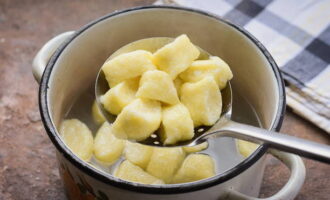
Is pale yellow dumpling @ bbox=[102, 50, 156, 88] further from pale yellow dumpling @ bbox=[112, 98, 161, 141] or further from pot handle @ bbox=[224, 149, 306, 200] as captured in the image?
pot handle @ bbox=[224, 149, 306, 200]

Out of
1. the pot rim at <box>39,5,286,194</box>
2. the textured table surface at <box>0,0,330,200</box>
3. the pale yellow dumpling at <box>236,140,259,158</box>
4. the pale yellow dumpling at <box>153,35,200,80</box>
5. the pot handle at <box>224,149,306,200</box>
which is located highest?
the pale yellow dumpling at <box>153,35,200,80</box>

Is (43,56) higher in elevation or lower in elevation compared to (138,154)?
higher

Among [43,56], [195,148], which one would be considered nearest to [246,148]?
[195,148]

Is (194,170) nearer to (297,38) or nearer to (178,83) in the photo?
(178,83)

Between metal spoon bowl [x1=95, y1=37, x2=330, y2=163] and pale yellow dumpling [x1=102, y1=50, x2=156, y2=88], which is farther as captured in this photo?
pale yellow dumpling [x1=102, y1=50, x2=156, y2=88]

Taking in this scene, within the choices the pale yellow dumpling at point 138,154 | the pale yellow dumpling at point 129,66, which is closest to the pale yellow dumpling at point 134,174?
the pale yellow dumpling at point 138,154

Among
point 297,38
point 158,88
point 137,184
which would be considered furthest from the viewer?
point 297,38

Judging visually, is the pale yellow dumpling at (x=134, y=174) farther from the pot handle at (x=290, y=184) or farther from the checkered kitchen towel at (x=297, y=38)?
the checkered kitchen towel at (x=297, y=38)

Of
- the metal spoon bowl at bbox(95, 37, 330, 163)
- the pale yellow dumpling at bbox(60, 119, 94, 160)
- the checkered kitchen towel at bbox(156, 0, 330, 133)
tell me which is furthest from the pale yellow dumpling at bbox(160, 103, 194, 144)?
the checkered kitchen towel at bbox(156, 0, 330, 133)

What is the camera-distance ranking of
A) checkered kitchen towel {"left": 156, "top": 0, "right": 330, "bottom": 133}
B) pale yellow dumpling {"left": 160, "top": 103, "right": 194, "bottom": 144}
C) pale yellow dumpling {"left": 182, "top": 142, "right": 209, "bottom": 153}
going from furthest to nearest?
checkered kitchen towel {"left": 156, "top": 0, "right": 330, "bottom": 133} → pale yellow dumpling {"left": 182, "top": 142, "right": 209, "bottom": 153} → pale yellow dumpling {"left": 160, "top": 103, "right": 194, "bottom": 144}
